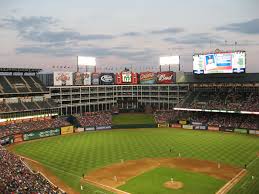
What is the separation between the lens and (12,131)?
6862 centimetres

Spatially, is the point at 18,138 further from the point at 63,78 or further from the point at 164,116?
the point at 164,116

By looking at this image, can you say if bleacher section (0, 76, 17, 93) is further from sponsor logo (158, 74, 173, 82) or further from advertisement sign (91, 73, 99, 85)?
sponsor logo (158, 74, 173, 82)

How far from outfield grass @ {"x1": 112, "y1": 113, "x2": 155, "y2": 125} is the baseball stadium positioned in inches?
12.4

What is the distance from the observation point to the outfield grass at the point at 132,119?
88812mm

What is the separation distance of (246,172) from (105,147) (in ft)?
91.1

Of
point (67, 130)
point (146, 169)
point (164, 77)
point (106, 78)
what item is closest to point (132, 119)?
point (164, 77)

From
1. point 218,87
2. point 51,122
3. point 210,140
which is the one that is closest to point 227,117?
point 218,87

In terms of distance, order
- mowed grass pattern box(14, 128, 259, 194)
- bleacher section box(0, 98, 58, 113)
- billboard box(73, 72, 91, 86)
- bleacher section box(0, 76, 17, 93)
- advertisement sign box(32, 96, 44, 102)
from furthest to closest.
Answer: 1. billboard box(73, 72, 91, 86)
2. advertisement sign box(32, 96, 44, 102)
3. bleacher section box(0, 76, 17, 93)
4. bleacher section box(0, 98, 58, 113)
5. mowed grass pattern box(14, 128, 259, 194)

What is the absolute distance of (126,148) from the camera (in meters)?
59.1

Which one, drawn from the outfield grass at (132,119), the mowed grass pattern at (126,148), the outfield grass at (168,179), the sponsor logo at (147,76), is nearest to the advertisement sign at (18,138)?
the mowed grass pattern at (126,148)

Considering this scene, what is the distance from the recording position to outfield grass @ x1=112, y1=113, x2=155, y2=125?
88812 mm

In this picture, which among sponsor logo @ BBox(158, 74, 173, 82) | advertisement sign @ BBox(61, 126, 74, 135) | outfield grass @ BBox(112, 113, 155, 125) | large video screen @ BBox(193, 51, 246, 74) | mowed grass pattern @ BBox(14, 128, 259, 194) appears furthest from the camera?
sponsor logo @ BBox(158, 74, 173, 82)

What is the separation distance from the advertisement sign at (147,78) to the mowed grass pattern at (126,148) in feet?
100

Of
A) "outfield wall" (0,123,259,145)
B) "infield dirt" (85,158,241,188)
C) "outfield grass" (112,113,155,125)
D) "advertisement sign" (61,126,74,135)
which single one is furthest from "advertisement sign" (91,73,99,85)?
"infield dirt" (85,158,241,188)
